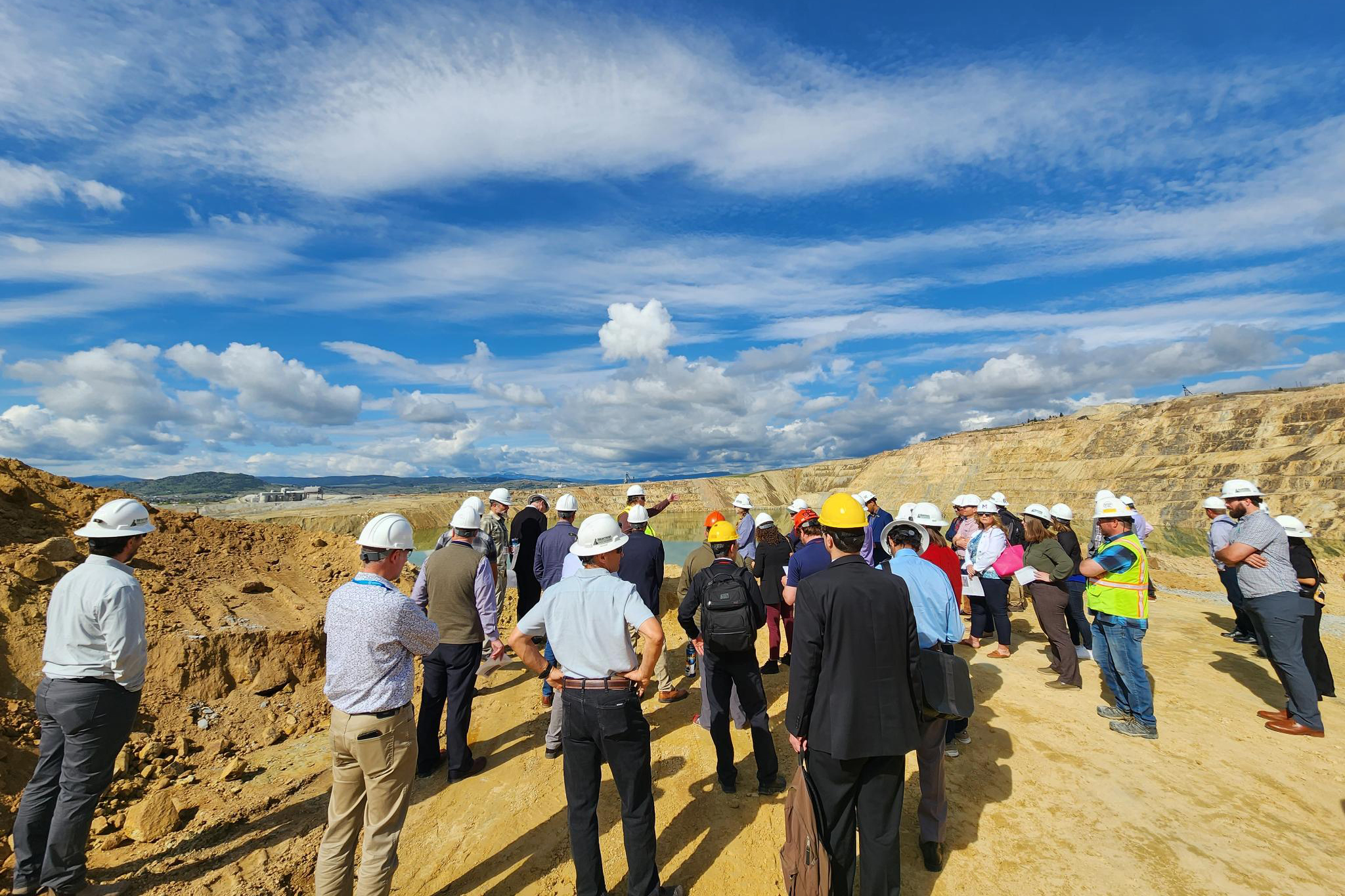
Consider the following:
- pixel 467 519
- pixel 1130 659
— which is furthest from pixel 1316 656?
pixel 467 519

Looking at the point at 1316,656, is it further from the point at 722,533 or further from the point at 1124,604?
the point at 722,533

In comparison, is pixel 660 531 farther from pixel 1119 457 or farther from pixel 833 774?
pixel 833 774

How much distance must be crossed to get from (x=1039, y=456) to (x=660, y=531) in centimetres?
3180

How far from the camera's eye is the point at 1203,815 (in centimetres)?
419

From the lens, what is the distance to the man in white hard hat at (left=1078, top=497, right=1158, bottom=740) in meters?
5.23

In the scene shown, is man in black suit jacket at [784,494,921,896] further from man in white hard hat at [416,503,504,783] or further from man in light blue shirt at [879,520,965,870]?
man in white hard hat at [416,503,504,783]

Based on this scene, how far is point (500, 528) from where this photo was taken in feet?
27.2

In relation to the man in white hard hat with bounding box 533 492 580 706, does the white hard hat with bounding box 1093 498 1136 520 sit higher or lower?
higher

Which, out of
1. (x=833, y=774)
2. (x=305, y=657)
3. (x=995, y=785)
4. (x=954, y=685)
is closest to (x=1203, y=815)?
(x=995, y=785)

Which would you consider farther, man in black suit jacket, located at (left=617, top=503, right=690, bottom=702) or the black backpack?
man in black suit jacket, located at (left=617, top=503, right=690, bottom=702)

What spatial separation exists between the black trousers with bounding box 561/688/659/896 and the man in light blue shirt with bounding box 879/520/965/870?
172 cm

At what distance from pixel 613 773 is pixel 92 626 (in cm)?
313

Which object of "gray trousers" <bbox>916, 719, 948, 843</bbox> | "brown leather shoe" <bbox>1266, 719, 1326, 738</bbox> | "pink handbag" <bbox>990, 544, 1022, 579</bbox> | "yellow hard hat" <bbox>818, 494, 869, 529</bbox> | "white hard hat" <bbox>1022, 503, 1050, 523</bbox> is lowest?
"brown leather shoe" <bbox>1266, 719, 1326, 738</bbox>

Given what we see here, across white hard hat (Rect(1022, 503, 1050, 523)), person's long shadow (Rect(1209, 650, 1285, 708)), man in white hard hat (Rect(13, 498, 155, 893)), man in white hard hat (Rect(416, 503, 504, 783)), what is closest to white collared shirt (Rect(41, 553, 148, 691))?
man in white hard hat (Rect(13, 498, 155, 893))
